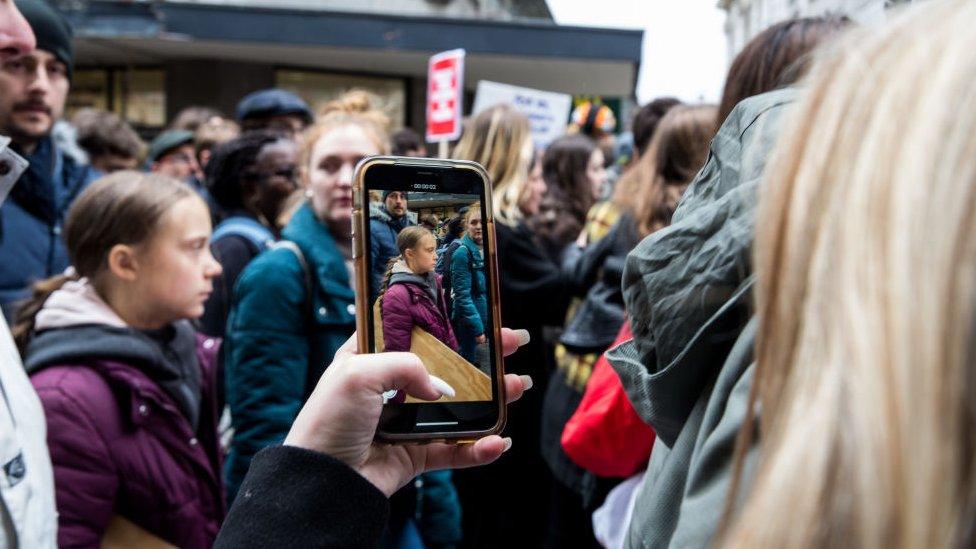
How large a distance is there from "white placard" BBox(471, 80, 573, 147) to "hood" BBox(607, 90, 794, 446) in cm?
714

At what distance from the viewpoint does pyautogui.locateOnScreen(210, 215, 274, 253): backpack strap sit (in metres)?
3.87

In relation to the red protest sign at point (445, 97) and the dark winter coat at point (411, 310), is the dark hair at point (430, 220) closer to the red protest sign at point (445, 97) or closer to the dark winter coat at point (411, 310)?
the dark winter coat at point (411, 310)

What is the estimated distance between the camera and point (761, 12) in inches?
104

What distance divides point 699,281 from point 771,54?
1.18 metres

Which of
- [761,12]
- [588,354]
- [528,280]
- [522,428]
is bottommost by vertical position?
[522,428]

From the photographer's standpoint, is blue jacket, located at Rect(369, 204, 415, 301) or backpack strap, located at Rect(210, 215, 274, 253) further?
backpack strap, located at Rect(210, 215, 274, 253)

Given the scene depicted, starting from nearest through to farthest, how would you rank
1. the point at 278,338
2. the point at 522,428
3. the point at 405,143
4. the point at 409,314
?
the point at 409,314 < the point at 278,338 < the point at 522,428 < the point at 405,143

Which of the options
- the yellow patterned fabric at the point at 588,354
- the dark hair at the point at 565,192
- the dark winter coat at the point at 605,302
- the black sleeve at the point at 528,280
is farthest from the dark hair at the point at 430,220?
the dark hair at the point at 565,192

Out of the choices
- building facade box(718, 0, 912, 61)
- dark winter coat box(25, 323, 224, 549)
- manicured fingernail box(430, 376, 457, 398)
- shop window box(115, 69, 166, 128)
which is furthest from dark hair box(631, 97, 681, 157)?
shop window box(115, 69, 166, 128)

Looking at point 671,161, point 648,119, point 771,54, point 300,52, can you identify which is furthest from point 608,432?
point 300,52

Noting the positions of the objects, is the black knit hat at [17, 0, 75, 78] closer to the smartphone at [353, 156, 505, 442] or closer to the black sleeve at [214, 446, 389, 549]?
the smartphone at [353, 156, 505, 442]

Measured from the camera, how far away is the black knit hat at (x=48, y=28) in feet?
10.6

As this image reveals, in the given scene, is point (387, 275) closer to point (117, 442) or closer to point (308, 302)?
point (117, 442)

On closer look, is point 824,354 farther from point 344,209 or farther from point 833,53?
point 344,209
